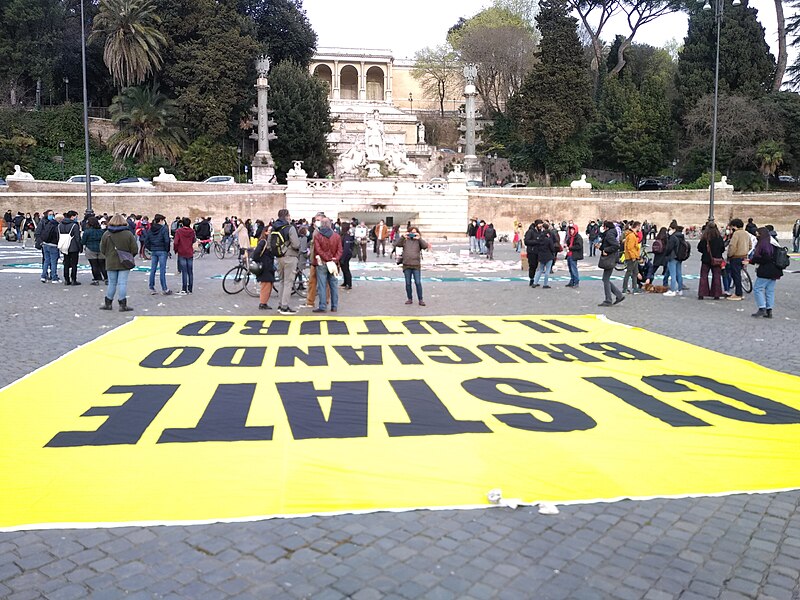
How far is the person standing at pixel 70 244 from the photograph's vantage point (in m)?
14.7

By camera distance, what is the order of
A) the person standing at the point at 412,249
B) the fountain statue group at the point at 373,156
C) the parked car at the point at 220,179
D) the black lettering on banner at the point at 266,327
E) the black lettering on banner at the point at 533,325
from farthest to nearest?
the fountain statue group at the point at 373,156
the parked car at the point at 220,179
the person standing at the point at 412,249
the black lettering on banner at the point at 533,325
the black lettering on banner at the point at 266,327

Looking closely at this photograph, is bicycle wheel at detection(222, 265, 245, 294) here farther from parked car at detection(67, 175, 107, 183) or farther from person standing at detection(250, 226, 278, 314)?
parked car at detection(67, 175, 107, 183)

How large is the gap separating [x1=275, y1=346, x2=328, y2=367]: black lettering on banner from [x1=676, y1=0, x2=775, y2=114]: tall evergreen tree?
4003cm

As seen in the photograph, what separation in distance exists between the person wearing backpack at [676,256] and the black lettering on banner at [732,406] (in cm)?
780

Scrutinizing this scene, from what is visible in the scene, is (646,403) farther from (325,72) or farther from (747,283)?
(325,72)

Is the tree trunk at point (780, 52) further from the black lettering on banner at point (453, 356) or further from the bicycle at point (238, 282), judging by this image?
the black lettering on banner at point (453, 356)

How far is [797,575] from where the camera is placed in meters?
3.42

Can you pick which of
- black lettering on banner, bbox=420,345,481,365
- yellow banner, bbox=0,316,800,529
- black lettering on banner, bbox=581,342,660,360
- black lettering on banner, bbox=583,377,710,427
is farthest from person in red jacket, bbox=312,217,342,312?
black lettering on banner, bbox=583,377,710,427

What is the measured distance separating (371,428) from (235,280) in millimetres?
9353

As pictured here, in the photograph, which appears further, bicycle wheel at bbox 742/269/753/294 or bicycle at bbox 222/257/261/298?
bicycle wheel at bbox 742/269/753/294

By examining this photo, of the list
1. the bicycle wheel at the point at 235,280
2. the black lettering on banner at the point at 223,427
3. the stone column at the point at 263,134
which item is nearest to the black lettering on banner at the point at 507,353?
the black lettering on banner at the point at 223,427

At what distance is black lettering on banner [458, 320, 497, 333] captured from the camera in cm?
969

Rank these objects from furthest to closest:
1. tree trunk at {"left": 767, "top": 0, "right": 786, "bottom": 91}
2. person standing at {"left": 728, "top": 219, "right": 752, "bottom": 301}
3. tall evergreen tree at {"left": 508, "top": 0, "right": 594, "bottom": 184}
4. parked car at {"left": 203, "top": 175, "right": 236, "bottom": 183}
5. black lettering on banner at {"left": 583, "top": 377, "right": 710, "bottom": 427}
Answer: tall evergreen tree at {"left": 508, "top": 0, "right": 594, "bottom": 184}, tree trunk at {"left": 767, "top": 0, "right": 786, "bottom": 91}, parked car at {"left": 203, "top": 175, "right": 236, "bottom": 183}, person standing at {"left": 728, "top": 219, "right": 752, "bottom": 301}, black lettering on banner at {"left": 583, "top": 377, "right": 710, "bottom": 427}

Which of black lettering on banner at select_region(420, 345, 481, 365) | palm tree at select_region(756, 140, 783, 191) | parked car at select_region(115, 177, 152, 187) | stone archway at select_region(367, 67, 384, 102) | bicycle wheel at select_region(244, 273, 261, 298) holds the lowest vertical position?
black lettering on banner at select_region(420, 345, 481, 365)
